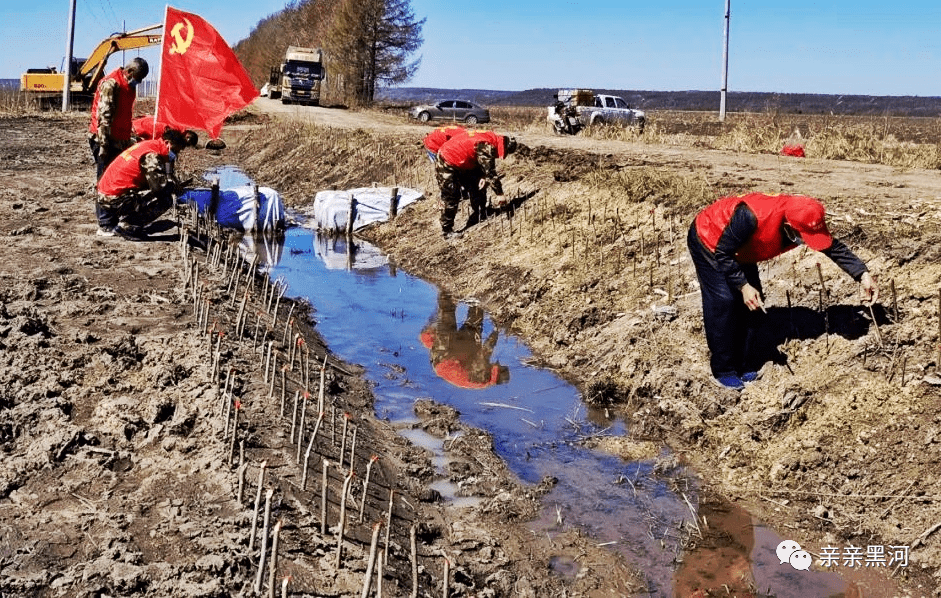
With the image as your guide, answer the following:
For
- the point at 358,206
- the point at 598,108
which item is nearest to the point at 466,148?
the point at 358,206

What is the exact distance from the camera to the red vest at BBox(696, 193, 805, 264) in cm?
587

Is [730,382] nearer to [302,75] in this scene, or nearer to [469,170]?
[469,170]

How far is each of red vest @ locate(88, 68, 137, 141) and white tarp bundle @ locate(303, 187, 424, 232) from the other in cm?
376

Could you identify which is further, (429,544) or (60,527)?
(429,544)

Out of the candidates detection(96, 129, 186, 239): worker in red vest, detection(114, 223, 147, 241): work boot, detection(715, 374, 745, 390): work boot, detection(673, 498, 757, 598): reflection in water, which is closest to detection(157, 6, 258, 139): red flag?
detection(96, 129, 186, 239): worker in red vest

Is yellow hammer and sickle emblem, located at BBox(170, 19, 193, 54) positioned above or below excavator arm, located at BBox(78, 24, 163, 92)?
below

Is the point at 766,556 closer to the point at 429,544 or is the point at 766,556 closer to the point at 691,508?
the point at 691,508

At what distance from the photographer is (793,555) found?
196 inches

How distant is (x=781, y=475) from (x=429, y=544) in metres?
2.29

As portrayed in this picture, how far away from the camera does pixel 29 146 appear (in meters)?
20.3

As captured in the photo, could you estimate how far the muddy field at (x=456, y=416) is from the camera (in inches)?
167

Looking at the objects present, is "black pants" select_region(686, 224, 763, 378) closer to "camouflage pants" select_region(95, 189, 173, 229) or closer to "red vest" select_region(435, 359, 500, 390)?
"red vest" select_region(435, 359, 500, 390)

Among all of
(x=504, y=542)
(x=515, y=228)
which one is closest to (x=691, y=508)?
(x=504, y=542)

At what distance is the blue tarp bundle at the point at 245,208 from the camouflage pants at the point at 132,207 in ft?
9.36
